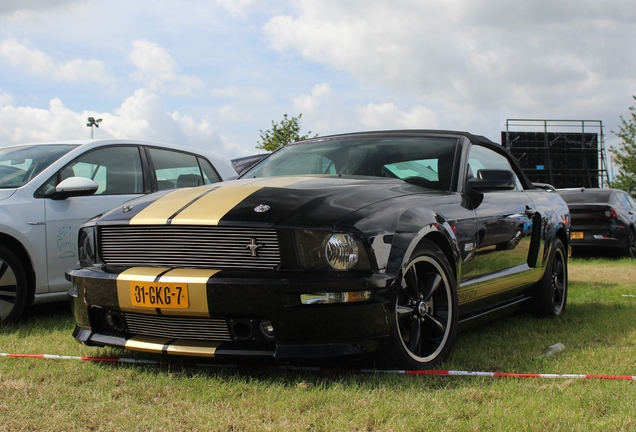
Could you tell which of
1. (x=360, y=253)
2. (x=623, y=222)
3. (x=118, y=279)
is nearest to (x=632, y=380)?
(x=360, y=253)

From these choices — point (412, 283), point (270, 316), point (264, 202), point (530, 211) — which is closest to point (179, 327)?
point (270, 316)

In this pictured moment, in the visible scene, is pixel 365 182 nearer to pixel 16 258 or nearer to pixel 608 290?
pixel 16 258

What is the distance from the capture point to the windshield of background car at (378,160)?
183 inches

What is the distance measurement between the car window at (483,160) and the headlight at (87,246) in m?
2.45

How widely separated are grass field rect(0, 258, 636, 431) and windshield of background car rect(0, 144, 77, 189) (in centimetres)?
160

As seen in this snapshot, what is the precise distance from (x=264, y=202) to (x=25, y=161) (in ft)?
10.2

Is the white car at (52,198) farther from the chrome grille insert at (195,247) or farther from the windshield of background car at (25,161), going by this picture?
the chrome grille insert at (195,247)

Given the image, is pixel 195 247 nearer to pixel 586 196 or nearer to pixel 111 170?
pixel 111 170

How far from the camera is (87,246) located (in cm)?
409

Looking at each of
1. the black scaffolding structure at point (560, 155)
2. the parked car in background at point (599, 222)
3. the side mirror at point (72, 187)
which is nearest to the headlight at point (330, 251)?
the side mirror at point (72, 187)

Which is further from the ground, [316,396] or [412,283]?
[412,283]

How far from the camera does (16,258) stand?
17.4ft

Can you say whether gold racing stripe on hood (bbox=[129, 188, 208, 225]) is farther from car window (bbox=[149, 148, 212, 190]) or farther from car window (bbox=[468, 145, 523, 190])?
car window (bbox=[149, 148, 212, 190])

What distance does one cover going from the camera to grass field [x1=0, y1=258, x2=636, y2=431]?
9.37ft
